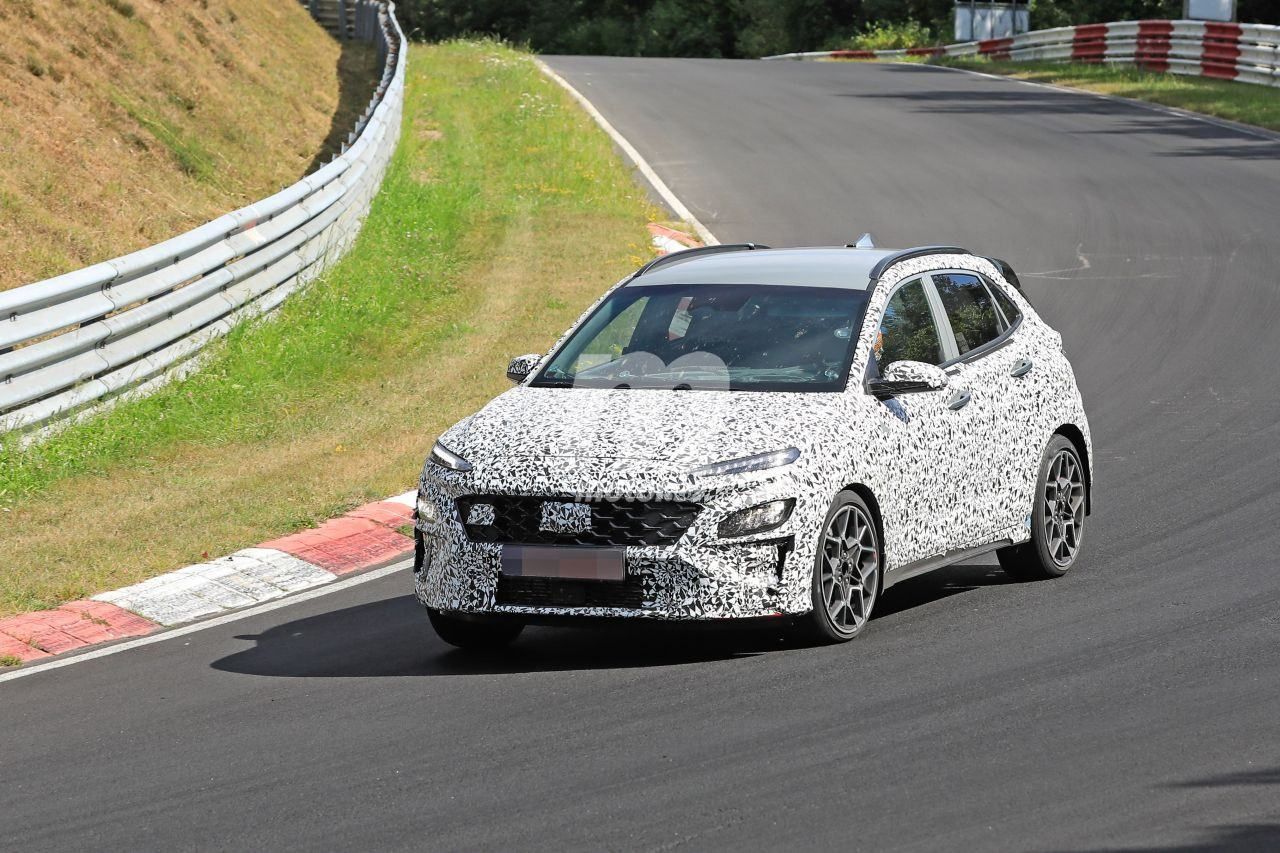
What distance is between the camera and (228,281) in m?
15.9

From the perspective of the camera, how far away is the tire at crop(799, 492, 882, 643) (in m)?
7.96

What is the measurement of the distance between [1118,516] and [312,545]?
4513mm

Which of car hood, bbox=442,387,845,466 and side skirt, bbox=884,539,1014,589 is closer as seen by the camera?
car hood, bbox=442,387,845,466

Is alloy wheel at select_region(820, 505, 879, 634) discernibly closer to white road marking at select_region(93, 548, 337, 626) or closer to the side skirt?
the side skirt

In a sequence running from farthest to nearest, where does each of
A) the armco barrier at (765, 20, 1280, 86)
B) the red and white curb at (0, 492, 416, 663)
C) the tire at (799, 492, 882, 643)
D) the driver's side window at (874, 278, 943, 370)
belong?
→ the armco barrier at (765, 20, 1280, 86) < the red and white curb at (0, 492, 416, 663) < the driver's side window at (874, 278, 943, 370) < the tire at (799, 492, 882, 643)

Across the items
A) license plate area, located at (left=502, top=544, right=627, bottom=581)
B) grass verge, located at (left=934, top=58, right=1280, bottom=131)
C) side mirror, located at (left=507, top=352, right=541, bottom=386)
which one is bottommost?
grass verge, located at (left=934, top=58, right=1280, bottom=131)

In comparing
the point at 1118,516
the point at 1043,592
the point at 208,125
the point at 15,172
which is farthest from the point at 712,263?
the point at 208,125

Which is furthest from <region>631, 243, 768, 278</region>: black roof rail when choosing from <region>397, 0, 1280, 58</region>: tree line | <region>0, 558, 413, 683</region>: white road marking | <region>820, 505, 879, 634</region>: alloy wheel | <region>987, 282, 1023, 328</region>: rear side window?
<region>397, 0, 1280, 58</region>: tree line

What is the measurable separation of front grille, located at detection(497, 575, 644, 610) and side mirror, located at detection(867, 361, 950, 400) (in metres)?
1.58

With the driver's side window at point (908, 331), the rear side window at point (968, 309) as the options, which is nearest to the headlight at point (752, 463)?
the driver's side window at point (908, 331)

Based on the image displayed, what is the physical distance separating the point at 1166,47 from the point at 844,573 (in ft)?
114

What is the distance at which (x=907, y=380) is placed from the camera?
8.49 meters

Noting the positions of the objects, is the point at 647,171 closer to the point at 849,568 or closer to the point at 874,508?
the point at 874,508

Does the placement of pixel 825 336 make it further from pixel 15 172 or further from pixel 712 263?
pixel 15 172
